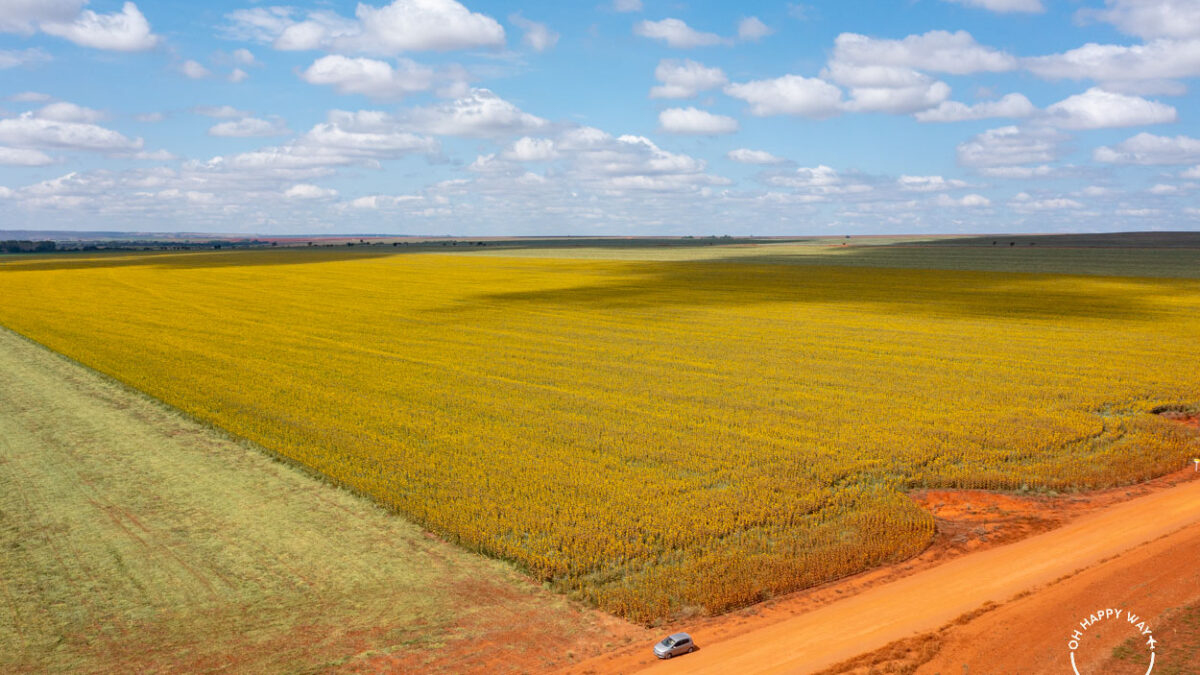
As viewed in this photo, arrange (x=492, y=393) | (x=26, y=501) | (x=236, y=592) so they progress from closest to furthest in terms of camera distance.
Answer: (x=236, y=592) → (x=26, y=501) → (x=492, y=393)

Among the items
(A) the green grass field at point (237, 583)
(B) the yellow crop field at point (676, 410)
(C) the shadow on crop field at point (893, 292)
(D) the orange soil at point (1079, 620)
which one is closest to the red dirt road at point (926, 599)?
(D) the orange soil at point (1079, 620)

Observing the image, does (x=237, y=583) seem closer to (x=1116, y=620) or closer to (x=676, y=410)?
(x=1116, y=620)

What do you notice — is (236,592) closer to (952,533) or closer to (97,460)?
(97,460)

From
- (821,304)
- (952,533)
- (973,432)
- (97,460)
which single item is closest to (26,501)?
(97,460)

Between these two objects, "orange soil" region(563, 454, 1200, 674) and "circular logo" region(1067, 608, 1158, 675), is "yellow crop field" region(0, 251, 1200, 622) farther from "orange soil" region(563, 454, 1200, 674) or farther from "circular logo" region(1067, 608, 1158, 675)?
"circular logo" region(1067, 608, 1158, 675)

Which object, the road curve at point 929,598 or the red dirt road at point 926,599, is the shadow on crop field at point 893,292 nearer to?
the road curve at point 929,598

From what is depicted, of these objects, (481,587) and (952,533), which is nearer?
(481,587)
